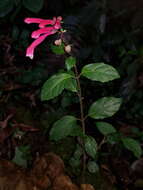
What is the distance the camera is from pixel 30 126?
8.21ft

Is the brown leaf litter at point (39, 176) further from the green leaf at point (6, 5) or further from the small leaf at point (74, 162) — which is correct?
the green leaf at point (6, 5)

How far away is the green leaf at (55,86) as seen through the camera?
152cm

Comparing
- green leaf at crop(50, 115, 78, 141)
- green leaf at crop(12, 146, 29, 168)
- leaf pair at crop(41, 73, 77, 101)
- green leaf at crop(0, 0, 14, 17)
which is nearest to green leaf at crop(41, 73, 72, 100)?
leaf pair at crop(41, 73, 77, 101)

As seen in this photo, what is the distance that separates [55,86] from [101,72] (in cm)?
27

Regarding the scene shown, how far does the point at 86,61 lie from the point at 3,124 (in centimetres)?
103

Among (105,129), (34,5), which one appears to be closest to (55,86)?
(105,129)

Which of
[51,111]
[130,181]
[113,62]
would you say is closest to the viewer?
[130,181]

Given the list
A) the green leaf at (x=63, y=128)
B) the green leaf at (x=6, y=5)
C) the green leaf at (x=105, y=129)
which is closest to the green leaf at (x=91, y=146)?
the green leaf at (x=63, y=128)

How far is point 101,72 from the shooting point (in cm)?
152

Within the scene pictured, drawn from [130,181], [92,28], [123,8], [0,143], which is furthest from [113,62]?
[0,143]

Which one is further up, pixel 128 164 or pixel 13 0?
pixel 13 0

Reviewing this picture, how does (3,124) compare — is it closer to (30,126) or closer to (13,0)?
(30,126)

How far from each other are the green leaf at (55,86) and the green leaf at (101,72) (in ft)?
0.39

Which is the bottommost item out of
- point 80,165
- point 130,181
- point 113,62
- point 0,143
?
point 130,181
